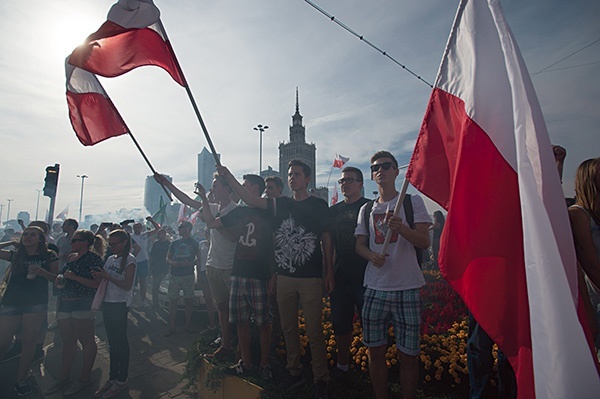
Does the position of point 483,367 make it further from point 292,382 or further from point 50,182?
point 50,182

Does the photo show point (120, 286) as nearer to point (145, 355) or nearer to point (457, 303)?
point (145, 355)

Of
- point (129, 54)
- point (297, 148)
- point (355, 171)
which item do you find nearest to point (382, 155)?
point (355, 171)

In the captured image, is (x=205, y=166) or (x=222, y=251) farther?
(x=205, y=166)

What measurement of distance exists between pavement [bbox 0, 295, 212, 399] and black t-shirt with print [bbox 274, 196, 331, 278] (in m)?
2.41

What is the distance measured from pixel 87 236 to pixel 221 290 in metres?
2.05

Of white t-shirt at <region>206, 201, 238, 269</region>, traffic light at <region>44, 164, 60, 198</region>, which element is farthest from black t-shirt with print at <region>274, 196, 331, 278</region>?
traffic light at <region>44, 164, 60, 198</region>

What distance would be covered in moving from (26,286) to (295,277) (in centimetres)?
399

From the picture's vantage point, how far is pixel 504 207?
1.90m

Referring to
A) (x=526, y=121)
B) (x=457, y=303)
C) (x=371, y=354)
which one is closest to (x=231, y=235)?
(x=371, y=354)

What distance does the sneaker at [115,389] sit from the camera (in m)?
4.10

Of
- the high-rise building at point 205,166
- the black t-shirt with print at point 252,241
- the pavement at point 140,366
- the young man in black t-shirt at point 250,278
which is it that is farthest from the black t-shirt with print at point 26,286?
the high-rise building at point 205,166

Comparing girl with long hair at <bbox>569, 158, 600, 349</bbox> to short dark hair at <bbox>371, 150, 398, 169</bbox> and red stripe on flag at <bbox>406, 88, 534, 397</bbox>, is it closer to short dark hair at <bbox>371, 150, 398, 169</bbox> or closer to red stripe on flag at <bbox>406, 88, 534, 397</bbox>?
red stripe on flag at <bbox>406, 88, 534, 397</bbox>

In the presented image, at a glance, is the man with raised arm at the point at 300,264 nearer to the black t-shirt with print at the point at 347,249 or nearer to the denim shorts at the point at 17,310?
the black t-shirt with print at the point at 347,249

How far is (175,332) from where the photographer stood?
21.6 feet
